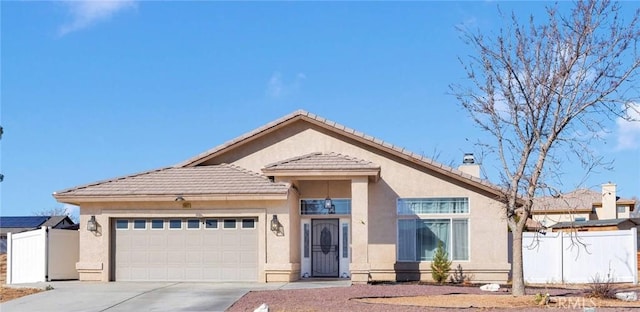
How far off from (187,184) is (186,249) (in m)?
1.94

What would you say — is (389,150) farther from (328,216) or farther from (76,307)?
(76,307)

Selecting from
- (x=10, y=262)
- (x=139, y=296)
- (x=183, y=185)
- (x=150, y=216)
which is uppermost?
(x=183, y=185)

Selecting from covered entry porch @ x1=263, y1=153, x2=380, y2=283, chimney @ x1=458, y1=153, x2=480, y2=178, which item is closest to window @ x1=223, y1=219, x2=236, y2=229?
covered entry porch @ x1=263, y1=153, x2=380, y2=283

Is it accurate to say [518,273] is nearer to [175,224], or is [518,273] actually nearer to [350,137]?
[350,137]

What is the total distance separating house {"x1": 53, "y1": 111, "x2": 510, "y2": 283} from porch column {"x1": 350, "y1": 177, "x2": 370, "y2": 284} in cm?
3

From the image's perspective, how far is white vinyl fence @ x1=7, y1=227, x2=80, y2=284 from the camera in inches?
904

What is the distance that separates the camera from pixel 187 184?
2306 centimetres

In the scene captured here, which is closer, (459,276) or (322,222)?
(459,276)

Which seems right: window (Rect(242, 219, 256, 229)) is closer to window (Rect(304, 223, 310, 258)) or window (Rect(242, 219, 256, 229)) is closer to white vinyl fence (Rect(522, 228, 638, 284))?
window (Rect(304, 223, 310, 258))

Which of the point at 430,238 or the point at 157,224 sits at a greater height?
the point at 157,224

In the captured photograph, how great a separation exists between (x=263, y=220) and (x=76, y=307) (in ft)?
22.3

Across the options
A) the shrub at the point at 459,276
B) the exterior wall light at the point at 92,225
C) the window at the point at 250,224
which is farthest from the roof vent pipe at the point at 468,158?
the exterior wall light at the point at 92,225

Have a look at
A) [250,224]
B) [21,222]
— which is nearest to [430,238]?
[250,224]

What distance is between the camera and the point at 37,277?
23.0m
